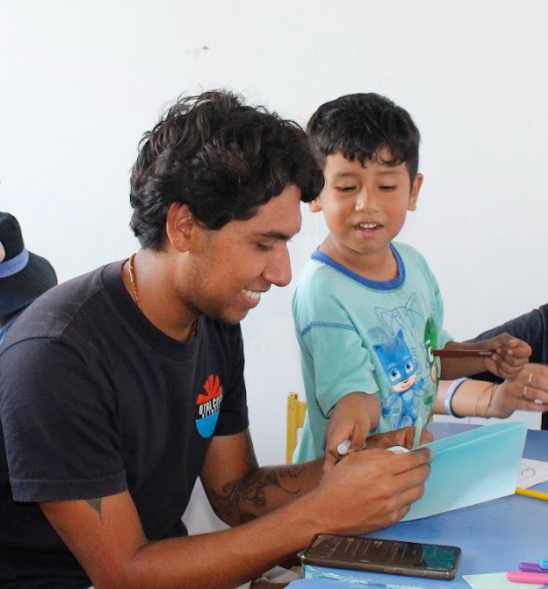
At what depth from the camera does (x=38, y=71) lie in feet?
7.62

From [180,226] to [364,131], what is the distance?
1.61ft

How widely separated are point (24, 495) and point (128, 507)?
0.13 meters

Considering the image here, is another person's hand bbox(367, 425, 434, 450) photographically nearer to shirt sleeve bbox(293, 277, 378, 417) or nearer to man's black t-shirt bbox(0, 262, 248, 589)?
shirt sleeve bbox(293, 277, 378, 417)

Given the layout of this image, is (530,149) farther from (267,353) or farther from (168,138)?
(168,138)

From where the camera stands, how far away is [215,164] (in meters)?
1.08

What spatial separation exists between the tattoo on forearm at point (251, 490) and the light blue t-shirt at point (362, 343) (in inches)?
4.8

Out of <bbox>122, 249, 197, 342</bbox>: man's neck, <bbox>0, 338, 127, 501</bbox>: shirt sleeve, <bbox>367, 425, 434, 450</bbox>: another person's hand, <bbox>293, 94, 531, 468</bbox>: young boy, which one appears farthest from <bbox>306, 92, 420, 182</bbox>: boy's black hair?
<bbox>0, 338, 127, 501</bbox>: shirt sleeve

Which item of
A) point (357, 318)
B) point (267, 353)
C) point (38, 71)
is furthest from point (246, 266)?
point (38, 71)

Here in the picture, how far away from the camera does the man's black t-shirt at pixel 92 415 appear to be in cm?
98

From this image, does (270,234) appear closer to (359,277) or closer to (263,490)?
(359,277)

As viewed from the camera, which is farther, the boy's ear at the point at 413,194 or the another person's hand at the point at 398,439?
the boy's ear at the point at 413,194

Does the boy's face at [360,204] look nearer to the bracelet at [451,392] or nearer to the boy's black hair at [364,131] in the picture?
the boy's black hair at [364,131]

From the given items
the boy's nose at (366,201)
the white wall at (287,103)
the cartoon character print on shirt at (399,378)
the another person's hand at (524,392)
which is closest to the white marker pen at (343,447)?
the cartoon character print on shirt at (399,378)

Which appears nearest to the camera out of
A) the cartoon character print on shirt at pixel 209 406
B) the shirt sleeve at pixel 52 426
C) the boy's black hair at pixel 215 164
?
the shirt sleeve at pixel 52 426
